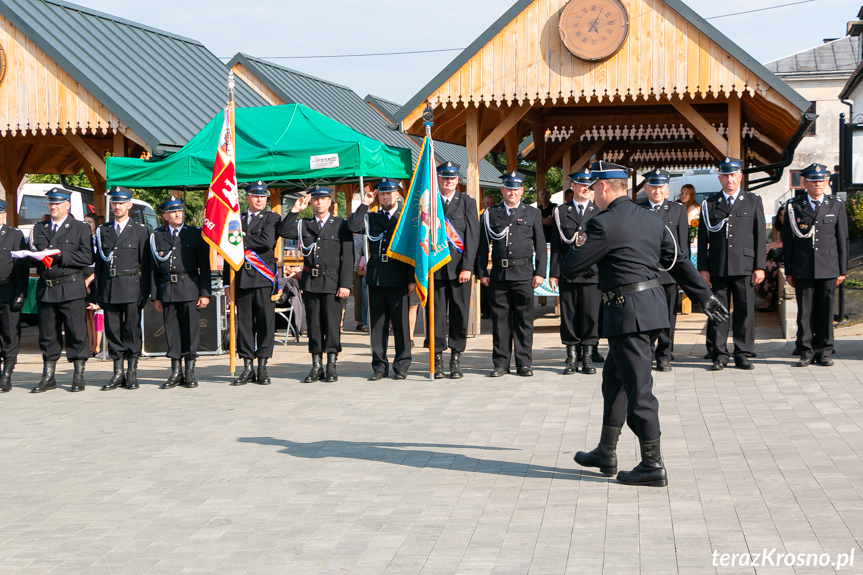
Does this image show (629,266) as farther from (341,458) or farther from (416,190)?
(416,190)

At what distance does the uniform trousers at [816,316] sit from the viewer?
1002cm

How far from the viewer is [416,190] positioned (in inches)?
403

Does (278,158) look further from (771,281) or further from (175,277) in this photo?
(771,281)

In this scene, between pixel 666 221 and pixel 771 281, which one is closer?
pixel 666 221

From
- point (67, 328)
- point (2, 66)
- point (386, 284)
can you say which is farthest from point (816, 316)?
point (2, 66)

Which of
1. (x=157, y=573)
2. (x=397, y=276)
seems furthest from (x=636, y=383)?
(x=397, y=276)

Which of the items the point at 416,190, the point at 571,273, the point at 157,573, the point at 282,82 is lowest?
the point at 157,573

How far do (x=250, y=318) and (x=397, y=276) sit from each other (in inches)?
61.9

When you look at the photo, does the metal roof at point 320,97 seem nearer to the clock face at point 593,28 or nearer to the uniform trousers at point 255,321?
the clock face at point 593,28

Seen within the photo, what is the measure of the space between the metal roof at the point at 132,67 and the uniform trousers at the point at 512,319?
5946 mm

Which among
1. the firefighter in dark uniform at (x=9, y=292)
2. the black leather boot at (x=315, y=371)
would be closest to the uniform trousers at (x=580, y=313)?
the black leather boot at (x=315, y=371)

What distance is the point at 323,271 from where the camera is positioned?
399 inches

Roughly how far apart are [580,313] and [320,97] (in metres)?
21.7

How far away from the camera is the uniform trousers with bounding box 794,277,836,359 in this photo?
10.0 m
